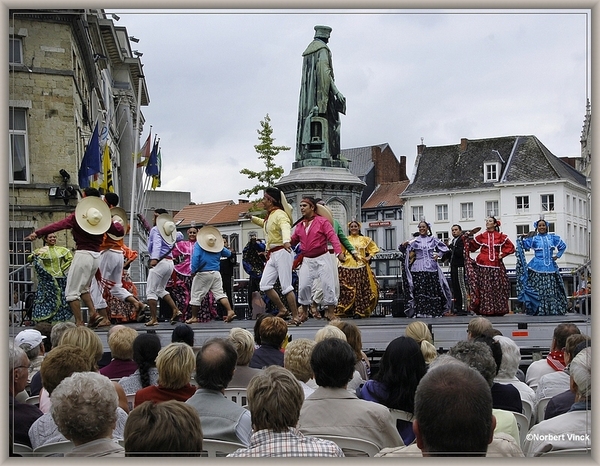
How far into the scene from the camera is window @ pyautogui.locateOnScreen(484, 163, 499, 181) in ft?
90.3

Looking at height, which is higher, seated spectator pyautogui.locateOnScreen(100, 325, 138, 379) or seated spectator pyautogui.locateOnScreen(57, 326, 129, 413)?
seated spectator pyautogui.locateOnScreen(57, 326, 129, 413)

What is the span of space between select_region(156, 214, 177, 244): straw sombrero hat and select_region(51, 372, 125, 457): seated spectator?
35.8 ft

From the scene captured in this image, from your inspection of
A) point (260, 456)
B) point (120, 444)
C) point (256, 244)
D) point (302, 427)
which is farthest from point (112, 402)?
point (256, 244)

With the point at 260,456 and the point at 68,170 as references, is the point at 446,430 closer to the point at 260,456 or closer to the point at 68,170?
the point at 260,456

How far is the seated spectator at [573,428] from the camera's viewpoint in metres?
4.62

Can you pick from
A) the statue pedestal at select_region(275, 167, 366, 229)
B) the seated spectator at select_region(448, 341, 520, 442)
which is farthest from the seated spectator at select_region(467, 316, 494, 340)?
the statue pedestal at select_region(275, 167, 366, 229)

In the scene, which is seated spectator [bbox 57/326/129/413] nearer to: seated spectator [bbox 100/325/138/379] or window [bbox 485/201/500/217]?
seated spectator [bbox 100/325/138/379]

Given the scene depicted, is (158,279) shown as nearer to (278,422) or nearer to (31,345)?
(31,345)

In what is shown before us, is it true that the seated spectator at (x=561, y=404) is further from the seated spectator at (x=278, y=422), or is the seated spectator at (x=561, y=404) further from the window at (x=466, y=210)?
the window at (x=466, y=210)

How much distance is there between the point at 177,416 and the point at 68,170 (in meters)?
21.6

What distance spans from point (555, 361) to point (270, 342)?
2.25 m

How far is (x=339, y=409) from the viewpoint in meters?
5.14

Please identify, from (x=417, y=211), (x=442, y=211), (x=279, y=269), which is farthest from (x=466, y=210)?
(x=279, y=269)

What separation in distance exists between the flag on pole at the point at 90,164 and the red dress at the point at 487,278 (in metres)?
9.10
